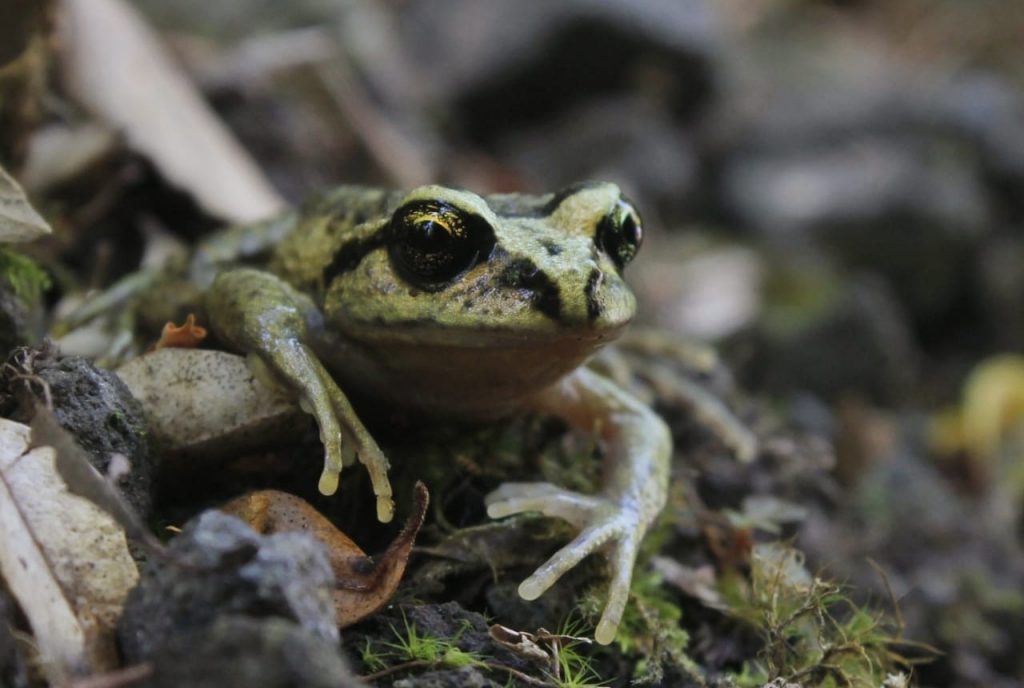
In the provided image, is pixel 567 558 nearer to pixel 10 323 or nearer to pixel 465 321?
pixel 465 321

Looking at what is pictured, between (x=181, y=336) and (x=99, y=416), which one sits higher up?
(x=99, y=416)

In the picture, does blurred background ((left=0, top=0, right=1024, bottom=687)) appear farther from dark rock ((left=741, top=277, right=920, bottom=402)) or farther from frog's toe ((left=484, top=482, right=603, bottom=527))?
frog's toe ((left=484, top=482, right=603, bottom=527))

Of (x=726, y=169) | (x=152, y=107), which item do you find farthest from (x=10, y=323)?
(x=726, y=169)

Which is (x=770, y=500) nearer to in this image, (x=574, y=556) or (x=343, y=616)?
(x=574, y=556)

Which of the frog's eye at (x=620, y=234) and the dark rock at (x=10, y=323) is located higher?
the dark rock at (x=10, y=323)

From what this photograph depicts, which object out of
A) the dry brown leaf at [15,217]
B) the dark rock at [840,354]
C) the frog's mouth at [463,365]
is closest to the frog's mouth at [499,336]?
the frog's mouth at [463,365]

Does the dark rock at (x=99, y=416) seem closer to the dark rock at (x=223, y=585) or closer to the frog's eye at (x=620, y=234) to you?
the dark rock at (x=223, y=585)
